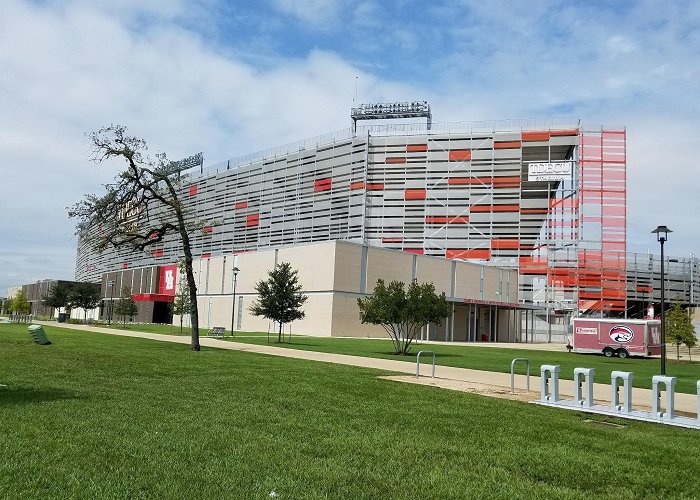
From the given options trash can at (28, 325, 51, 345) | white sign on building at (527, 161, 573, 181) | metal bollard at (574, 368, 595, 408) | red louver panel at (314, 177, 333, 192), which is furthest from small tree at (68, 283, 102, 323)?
metal bollard at (574, 368, 595, 408)

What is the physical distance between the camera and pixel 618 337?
44.2 meters

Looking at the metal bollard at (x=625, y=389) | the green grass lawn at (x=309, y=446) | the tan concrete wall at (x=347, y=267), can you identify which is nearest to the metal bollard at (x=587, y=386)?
the metal bollard at (x=625, y=389)

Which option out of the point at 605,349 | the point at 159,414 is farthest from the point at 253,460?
the point at 605,349

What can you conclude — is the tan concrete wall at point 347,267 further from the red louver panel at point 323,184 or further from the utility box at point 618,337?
the red louver panel at point 323,184

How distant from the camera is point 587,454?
8.08 m

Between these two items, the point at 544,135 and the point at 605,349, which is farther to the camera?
the point at 544,135

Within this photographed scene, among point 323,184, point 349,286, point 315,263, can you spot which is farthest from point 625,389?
point 323,184

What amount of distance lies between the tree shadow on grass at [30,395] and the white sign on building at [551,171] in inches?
3336

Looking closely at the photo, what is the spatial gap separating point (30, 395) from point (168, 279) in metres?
80.3

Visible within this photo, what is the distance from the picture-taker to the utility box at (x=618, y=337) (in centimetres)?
4325

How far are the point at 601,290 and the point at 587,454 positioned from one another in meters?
86.4

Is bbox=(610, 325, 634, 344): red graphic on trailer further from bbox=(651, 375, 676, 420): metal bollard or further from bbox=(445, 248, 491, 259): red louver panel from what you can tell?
bbox=(445, 248, 491, 259): red louver panel

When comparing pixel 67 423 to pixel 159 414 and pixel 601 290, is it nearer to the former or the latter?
pixel 159 414

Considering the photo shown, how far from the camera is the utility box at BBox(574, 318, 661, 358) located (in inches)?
1703
